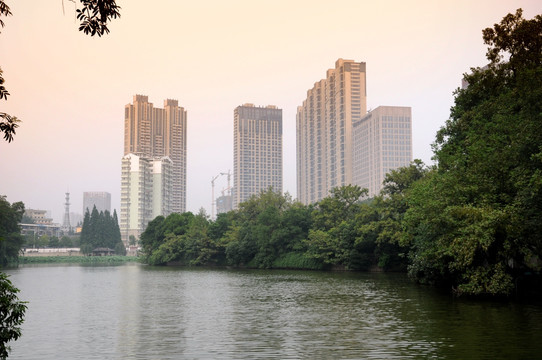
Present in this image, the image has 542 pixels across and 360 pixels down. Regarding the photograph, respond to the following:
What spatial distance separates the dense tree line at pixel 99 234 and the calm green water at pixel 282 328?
145195 millimetres

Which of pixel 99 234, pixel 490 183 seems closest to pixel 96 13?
pixel 490 183

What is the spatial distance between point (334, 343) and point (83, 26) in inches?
572

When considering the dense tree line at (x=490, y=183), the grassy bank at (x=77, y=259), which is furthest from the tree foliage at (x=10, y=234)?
the dense tree line at (x=490, y=183)

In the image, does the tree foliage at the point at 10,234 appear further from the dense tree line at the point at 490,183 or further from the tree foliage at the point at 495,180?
the tree foliage at the point at 495,180

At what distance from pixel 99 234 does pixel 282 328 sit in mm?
164983

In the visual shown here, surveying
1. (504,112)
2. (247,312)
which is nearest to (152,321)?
(247,312)

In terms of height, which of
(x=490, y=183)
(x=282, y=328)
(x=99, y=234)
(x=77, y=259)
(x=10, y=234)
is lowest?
(x=77, y=259)

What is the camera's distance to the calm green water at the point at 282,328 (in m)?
18.2

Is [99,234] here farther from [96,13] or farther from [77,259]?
[96,13]

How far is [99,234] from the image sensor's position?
177375 mm

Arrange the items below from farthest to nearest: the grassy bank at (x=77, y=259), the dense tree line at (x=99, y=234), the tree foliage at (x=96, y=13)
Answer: the dense tree line at (x=99, y=234)
the grassy bank at (x=77, y=259)
the tree foliage at (x=96, y=13)

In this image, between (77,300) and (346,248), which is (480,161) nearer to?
(77,300)

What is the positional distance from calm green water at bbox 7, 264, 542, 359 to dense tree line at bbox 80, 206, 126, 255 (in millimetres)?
145195

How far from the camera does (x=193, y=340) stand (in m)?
20.9
